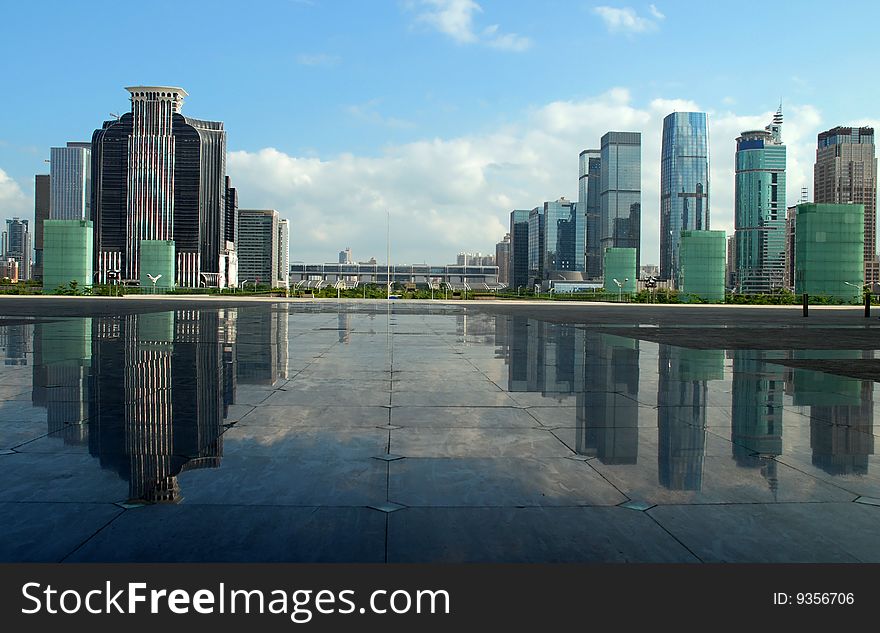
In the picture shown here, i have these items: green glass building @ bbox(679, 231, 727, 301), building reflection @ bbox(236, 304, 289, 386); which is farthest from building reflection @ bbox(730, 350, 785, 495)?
green glass building @ bbox(679, 231, 727, 301)

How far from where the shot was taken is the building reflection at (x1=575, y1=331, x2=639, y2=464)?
5.55m

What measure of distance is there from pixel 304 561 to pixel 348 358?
31.3 ft

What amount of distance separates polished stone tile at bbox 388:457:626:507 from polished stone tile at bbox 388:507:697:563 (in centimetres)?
18

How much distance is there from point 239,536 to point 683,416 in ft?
16.8

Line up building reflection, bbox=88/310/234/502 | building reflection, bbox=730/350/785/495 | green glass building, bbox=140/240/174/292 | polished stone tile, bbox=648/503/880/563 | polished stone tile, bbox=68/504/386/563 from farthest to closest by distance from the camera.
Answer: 1. green glass building, bbox=140/240/174/292
2. building reflection, bbox=730/350/785/495
3. building reflection, bbox=88/310/234/502
4. polished stone tile, bbox=648/503/880/563
5. polished stone tile, bbox=68/504/386/563

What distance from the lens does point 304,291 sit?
333ft

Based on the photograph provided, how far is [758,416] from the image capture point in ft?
23.3

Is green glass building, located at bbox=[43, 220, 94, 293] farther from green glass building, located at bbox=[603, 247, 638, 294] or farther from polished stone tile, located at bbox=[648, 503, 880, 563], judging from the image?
polished stone tile, located at bbox=[648, 503, 880, 563]

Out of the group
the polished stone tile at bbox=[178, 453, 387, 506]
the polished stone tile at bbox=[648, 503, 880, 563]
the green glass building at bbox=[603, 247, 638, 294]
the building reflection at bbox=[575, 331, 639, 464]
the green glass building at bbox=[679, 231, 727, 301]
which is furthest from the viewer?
→ the green glass building at bbox=[603, 247, 638, 294]

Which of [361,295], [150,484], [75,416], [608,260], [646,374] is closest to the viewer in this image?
[150,484]

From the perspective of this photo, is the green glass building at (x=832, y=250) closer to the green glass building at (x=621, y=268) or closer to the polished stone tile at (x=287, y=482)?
the green glass building at (x=621, y=268)

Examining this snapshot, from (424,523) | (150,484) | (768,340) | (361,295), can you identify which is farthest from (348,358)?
(361,295)

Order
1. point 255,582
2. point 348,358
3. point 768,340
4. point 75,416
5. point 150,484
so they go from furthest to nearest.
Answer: point 768,340, point 348,358, point 75,416, point 150,484, point 255,582

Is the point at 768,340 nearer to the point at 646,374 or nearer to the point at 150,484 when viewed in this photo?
the point at 646,374
